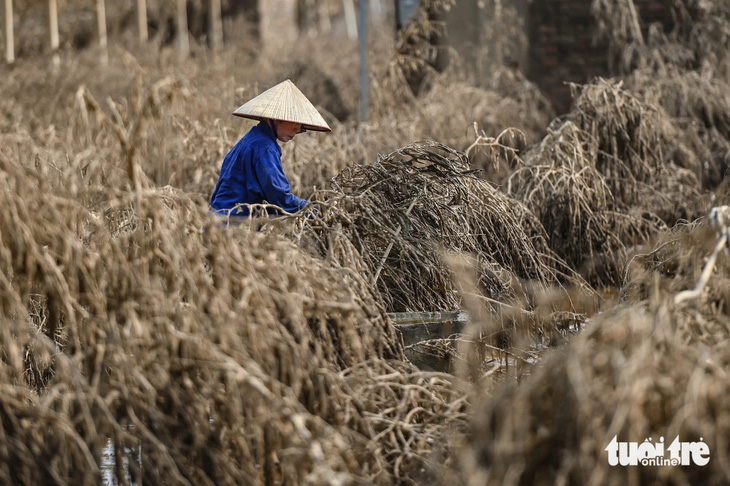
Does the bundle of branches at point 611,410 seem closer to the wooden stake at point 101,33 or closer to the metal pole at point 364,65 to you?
the metal pole at point 364,65

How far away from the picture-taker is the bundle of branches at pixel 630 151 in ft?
24.0

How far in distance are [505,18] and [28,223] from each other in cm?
885

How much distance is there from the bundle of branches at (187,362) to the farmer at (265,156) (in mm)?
1569

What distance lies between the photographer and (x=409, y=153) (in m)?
5.50

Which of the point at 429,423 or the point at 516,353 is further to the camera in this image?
the point at 516,353

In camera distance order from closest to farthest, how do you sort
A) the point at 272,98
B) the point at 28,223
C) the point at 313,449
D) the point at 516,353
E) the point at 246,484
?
the point at 313,449
the point at 246,484
the point at 28,223
the point at 516,353
the point at 272,98

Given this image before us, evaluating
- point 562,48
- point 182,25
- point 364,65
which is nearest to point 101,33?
point 182,25

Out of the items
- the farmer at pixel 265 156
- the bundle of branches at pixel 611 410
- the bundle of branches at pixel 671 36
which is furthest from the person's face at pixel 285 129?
the bundle of branches at pixel 671 36

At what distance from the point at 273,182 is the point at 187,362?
7.08ft

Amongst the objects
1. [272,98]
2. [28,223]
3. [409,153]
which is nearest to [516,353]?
[409,153]

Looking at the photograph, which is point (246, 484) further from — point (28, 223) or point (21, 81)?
point (21, 81)

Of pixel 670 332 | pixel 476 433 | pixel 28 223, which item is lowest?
pixel 476 433

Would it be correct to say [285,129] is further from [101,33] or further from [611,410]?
[101,33]

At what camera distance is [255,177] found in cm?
522
